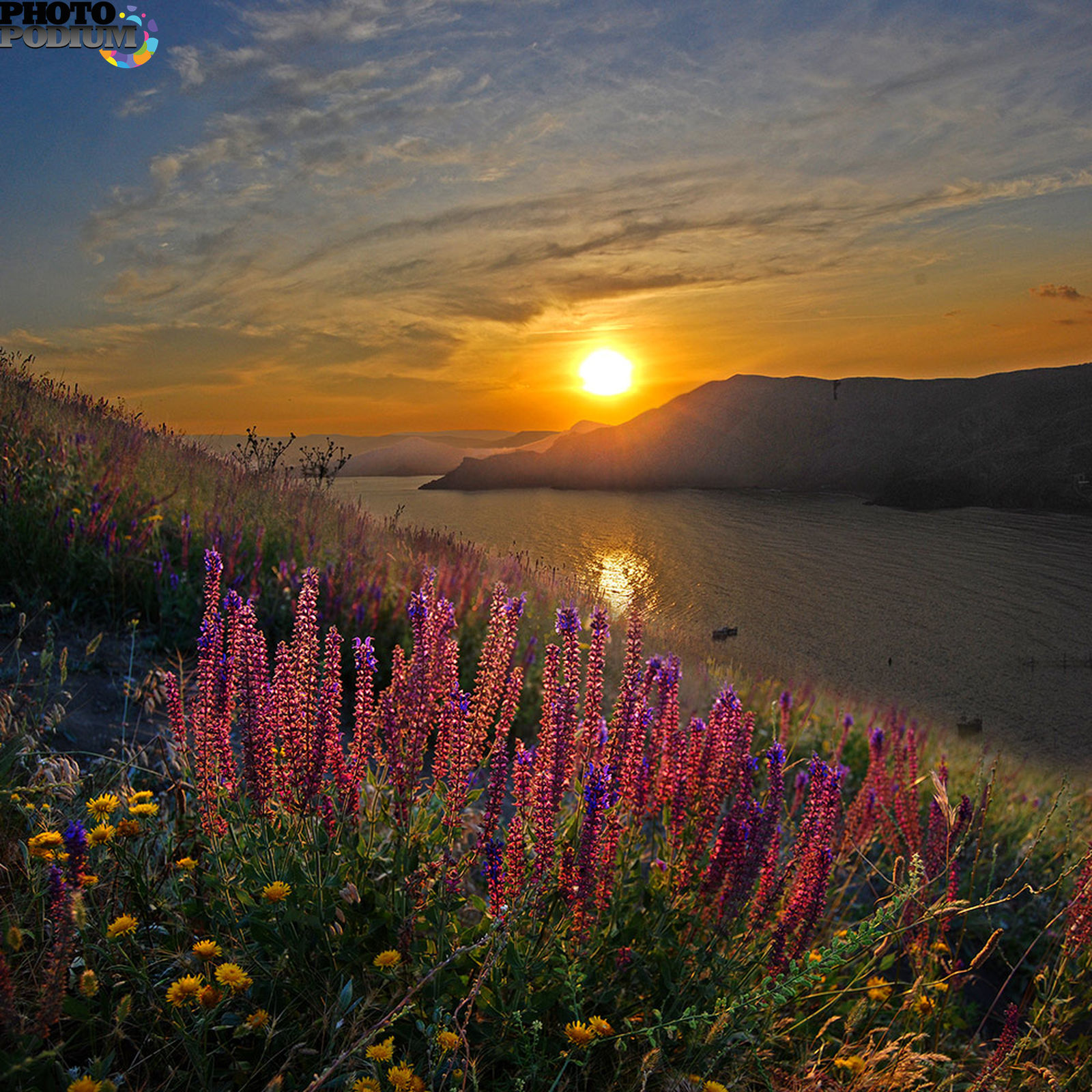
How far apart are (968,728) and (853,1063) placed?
10.4m

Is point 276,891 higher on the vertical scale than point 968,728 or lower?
higher

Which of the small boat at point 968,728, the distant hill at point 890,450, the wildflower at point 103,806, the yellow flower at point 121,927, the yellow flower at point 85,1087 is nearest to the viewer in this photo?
the yellow flower at point 85,1087

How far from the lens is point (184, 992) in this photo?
84.6 inches

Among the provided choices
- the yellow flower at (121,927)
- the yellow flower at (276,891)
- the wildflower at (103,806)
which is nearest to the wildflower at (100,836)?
the wildflower at (103,806)

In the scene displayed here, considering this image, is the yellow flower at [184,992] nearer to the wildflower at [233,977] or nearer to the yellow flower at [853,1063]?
the wildflower at [233,977]

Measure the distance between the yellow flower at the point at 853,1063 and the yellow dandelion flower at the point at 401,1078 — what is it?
160 cm

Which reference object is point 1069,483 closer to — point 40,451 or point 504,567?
point 504,567

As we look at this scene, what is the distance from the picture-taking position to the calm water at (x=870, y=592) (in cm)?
1348

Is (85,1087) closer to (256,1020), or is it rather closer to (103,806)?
(256,1020)

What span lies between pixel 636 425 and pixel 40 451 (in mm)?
48202

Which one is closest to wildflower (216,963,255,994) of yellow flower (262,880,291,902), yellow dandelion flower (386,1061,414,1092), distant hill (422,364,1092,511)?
yellow flower (262,880,291,902)

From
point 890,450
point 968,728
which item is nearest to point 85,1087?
point 968,728

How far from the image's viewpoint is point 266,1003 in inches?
100

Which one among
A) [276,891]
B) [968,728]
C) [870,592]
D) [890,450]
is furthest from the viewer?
[890,450]
